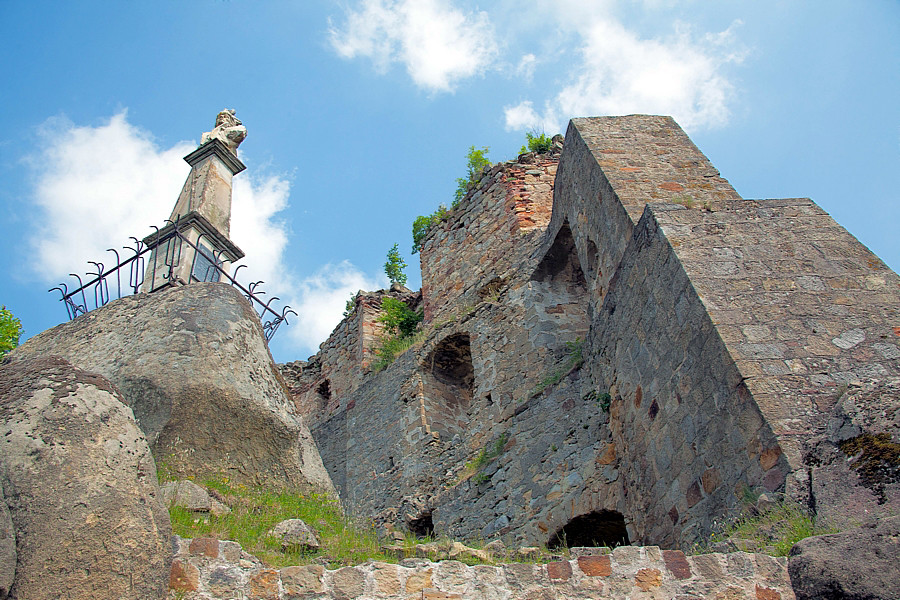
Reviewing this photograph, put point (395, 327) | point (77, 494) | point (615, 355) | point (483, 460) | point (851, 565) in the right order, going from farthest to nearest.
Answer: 1. point (395, 327)
2. point (483, 460)
3. point (615, 355)
4. point (851, 565)
5. point (77, 494)

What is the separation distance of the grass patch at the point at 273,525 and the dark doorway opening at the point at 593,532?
2726 millimetres

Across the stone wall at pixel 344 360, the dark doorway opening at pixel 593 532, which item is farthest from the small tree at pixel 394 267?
the dark doorway opening at pixel 593 532

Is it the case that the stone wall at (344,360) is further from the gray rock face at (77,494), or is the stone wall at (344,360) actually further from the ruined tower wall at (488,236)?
the gray rock face at (77,494)

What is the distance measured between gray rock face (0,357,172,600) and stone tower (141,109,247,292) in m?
2.55

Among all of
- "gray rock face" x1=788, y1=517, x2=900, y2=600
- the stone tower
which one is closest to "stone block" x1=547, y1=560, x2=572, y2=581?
"gray rock face" x1=788, y1=517, x2=900, y2=600

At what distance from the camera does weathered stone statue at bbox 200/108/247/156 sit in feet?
29.7

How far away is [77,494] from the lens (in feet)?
9.16

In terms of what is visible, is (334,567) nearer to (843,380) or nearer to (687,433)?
(687,433)

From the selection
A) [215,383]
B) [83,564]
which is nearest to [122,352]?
[215,383]

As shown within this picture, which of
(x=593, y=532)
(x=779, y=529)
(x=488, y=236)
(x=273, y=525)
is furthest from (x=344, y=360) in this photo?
(x=779, y=529)

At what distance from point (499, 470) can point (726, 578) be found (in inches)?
196

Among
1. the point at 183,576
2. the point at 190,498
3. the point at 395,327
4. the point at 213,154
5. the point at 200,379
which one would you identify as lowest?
the point at 183,576

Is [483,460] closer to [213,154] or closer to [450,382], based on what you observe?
[450,382]

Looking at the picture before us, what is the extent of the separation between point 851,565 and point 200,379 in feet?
11.2
